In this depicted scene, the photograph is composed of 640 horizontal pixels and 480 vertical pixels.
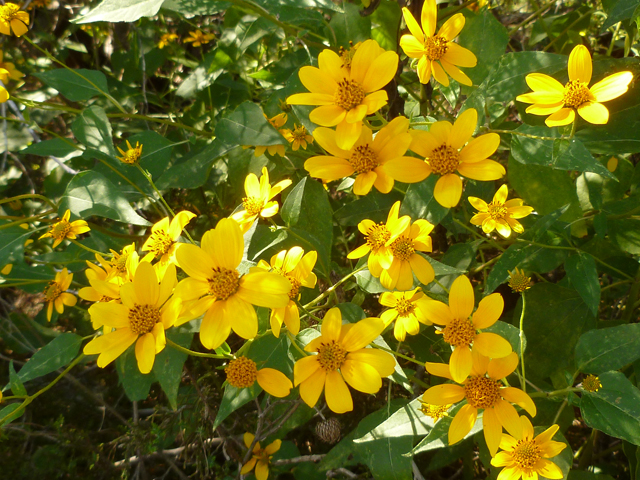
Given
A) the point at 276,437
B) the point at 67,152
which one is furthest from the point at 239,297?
the point at 67,152

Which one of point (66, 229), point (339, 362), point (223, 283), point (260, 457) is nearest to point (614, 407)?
point (339, 362)

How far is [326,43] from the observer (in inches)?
68.3

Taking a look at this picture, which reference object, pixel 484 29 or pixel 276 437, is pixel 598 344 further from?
pixel 276 437

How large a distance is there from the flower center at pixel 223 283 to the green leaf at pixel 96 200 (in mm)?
500

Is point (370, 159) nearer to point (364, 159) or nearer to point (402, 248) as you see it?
point (364, 159)

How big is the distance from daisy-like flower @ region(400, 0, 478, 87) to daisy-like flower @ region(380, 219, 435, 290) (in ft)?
1.44

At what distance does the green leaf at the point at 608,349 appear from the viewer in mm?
1227

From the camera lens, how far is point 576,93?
119cm

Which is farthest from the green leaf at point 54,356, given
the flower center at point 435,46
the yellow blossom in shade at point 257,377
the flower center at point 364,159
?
the flower center at point 435,46

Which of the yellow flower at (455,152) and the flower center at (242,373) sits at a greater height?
the yellow flower at (455,152)

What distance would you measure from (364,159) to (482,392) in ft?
2.19

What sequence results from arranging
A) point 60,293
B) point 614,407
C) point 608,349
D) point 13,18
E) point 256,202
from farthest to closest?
point 13,18, point 60,293, point 256,202, point 608,349, point 614,407

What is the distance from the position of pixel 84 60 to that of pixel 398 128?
2.76 meters

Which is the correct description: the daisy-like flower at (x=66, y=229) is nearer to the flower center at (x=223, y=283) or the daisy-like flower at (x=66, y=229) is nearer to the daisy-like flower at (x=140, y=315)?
the daisy-like flower at (x=140, y=315)
